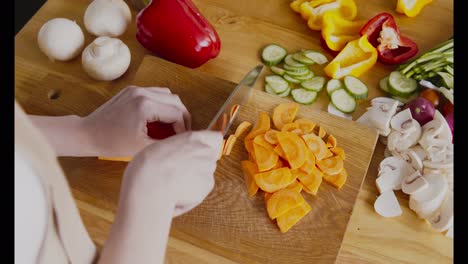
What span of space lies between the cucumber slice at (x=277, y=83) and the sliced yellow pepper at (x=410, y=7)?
489mm

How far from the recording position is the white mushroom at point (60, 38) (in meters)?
1.63

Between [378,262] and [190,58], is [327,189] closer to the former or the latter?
[378,262]

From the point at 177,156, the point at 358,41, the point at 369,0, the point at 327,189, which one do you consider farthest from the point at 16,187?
the point at 369,0

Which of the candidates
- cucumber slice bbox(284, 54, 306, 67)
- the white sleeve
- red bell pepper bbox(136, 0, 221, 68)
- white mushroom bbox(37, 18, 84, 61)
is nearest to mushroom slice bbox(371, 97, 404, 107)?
cucumber slice bbox(284, 54, 306, 67)

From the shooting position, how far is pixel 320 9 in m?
1.76

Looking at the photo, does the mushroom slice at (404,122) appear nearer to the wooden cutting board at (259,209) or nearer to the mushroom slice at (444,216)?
the wooden cutting board at (259,209)

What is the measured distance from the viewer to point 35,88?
1.61m

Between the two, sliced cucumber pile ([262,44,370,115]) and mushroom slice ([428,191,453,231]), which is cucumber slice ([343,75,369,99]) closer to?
sliced cucumber pile ([262,44,370,115])

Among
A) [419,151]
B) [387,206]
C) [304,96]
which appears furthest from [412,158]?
[304,96]

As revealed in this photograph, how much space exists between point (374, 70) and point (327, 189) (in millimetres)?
481

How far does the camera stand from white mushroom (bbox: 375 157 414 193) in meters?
1.48

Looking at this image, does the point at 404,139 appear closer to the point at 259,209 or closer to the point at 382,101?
the point at 382,101

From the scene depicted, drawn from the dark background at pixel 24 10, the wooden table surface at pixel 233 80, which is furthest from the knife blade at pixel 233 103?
the dark background at pixel 24 10

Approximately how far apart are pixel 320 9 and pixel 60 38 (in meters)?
0.82
